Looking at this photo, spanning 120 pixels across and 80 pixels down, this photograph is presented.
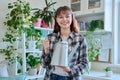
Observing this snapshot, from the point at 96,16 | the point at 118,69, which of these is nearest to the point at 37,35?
the point at 96,16

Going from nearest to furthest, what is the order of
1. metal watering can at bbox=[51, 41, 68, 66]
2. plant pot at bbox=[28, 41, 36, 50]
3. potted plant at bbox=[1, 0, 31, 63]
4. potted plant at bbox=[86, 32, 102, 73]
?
metal watering can at bbox=[51, 41, 68, 66] → potted plant at bbox=[1, 0, 31, 63] → plant pot at bbox=[28, 41, 36, 50] → potted plant at bbox=[86, 32, 102, 73]

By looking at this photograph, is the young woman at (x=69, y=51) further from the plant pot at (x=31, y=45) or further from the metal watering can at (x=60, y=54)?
the plant pot at (x=31, y=45)

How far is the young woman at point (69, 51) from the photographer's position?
4.33 ft

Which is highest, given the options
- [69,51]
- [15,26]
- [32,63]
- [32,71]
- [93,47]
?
[15,26]

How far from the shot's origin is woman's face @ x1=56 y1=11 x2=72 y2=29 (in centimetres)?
137

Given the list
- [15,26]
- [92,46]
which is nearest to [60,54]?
[15,26]

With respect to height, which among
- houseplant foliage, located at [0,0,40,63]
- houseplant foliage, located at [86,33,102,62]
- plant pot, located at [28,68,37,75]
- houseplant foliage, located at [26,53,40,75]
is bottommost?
plant pot, located at [28,68,37,75]

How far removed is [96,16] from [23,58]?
1382 mm

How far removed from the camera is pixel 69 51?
1.33 metres

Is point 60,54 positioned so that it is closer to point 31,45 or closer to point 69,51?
point 69,51

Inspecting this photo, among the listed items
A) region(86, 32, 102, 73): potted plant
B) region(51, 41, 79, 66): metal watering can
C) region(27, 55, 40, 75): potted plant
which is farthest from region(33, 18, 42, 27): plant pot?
region(51, 41, 79, 66): metal watering can

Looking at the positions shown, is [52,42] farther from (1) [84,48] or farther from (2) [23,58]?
(2) [23,58]

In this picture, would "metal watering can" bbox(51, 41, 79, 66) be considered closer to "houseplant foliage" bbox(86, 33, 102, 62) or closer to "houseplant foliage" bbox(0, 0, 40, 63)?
"houseplant foliage" bbox(0, 0, 40, 63)

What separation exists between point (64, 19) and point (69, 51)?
0.24 m
